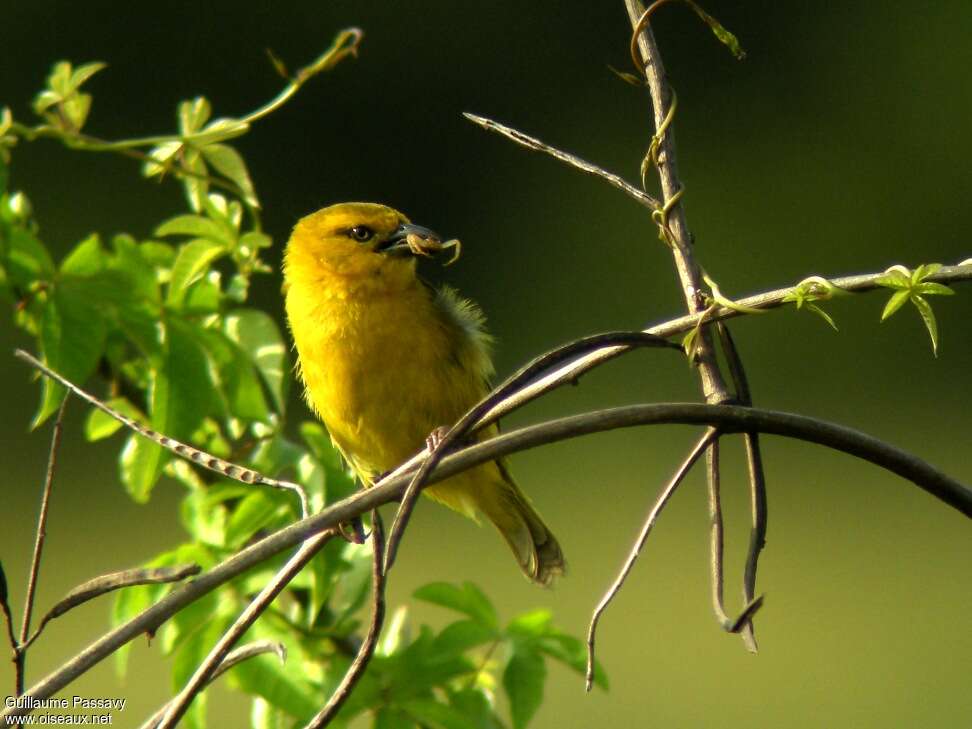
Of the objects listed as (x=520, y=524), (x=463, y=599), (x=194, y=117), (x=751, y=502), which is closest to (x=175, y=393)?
(x=194, y=117)

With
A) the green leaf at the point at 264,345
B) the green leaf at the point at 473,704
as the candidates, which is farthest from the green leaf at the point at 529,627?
the green leaf at the point at 264,345

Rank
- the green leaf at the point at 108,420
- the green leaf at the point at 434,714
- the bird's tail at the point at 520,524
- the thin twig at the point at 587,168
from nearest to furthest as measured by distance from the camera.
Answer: the thin twig at the point at 587,168, the green leaf at the point at 434,714, the green leaf at the point at 108,420, the bird's tail at the point at 520,524

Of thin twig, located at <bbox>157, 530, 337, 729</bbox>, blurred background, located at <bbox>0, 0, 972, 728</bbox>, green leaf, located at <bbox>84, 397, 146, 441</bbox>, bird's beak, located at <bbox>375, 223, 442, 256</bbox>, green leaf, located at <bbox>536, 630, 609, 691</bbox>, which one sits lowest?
thin twig, located at <bbox>157, 530, 337, 729</bbox>

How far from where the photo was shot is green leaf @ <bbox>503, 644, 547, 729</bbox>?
215cm

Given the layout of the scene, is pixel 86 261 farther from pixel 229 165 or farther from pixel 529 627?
pixel 529 627

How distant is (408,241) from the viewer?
10.9ft

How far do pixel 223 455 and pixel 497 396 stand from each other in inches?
50.9

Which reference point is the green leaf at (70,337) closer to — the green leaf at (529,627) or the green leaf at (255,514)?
the green leaf at (255,514)

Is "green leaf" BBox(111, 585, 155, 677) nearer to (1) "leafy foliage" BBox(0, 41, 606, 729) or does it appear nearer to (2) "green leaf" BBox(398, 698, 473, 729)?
(1) "leafy foliage" BBox(0, 41, 606, 729)

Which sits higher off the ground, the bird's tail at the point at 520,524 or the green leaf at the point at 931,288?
the bird's tail at the point at 520,524

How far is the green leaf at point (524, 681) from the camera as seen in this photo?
215 centimetres

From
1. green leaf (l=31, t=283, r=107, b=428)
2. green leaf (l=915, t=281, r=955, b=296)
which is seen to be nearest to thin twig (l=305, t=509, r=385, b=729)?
green leaf (l=915, t=281, r=955, b=296)

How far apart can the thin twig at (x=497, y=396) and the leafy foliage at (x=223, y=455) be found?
90cm

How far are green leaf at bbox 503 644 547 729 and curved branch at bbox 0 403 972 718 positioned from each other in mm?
1071
